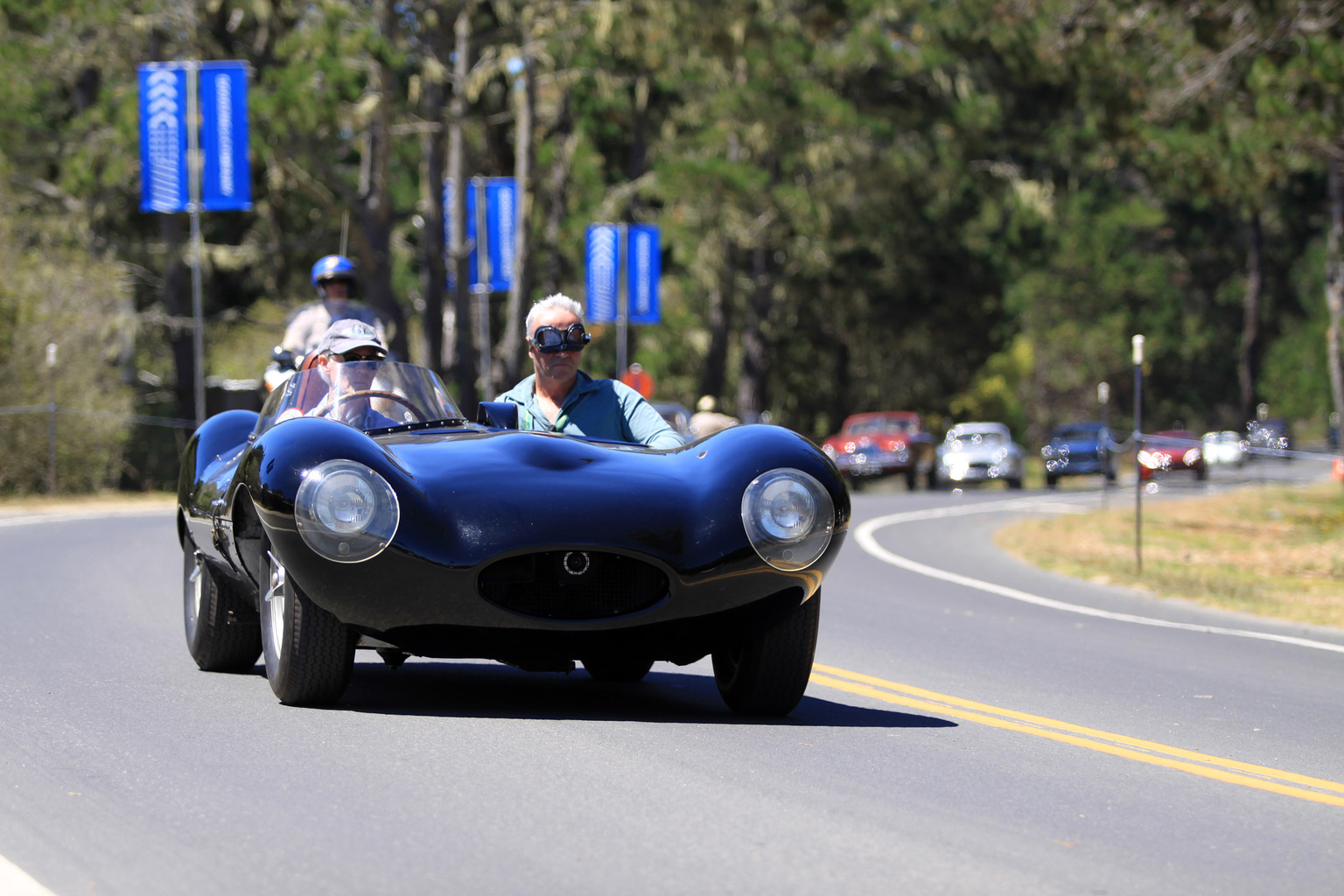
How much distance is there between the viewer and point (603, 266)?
136 ft

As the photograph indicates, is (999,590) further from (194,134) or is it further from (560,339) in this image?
(194,134)

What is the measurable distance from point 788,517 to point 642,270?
3566 cm

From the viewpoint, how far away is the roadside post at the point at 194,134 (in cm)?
2758

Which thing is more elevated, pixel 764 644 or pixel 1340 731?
pixel 764 644

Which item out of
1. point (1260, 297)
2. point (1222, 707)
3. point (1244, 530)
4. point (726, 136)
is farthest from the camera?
point (1260, 297)

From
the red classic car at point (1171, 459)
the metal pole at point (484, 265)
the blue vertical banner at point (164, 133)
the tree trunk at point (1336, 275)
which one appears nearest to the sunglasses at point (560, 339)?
the blue vertical banner at point (164, 133)

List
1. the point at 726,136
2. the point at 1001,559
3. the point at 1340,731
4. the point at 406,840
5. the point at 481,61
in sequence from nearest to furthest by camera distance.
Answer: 1. the point at 406,840
2. the point at 1340,731
3. the point at 1001,559
4. the point at 481,61
5. the point at 726,136

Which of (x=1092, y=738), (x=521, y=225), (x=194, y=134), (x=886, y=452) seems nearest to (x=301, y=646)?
(x=1092, y=738)

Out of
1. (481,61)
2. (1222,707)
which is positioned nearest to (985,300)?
(481,61)

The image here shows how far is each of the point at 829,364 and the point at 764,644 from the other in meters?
57.5

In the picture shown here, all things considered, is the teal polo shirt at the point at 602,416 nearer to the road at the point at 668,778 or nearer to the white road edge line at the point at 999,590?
the road at the point at 668,778

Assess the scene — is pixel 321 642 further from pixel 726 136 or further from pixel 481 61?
pixel 726 136

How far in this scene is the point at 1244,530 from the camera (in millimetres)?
23188

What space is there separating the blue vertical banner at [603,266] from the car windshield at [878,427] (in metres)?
6.22
